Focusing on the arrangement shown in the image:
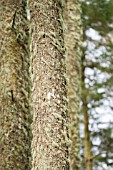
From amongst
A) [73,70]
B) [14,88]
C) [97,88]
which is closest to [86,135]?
[97,88]

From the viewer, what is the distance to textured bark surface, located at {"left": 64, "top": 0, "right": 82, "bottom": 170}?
399cm

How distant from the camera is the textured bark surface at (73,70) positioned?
3.99m

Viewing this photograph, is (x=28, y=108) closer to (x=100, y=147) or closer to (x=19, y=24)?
(x=19, y=24)

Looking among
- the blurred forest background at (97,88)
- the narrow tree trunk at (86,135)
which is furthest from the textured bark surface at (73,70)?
the narrow tree trunk at (86,135)

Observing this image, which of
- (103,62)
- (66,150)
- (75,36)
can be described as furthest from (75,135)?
(103,62)

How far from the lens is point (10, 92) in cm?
303

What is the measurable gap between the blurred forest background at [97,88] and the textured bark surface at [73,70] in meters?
3.49

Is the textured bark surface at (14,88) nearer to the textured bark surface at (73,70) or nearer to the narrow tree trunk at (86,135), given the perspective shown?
the textured bark surface at (73,70)

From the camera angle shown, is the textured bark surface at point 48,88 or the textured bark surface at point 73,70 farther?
the textured bark surface at point 73,70

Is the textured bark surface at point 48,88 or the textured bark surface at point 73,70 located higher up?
the textured bark surface at point 73,70

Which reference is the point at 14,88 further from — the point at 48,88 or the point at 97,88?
the point at 97,88

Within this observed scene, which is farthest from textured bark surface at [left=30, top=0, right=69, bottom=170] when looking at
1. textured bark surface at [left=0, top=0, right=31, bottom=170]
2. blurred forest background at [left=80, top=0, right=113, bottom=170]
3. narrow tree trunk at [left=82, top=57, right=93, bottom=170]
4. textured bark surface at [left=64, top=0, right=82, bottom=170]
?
narrow tree trunk at [left=82, top=57, right=93, bottom=170]

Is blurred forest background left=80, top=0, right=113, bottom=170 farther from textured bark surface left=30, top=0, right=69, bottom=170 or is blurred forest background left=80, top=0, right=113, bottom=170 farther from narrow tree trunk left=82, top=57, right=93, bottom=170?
textured bark surface left=30, top=0, right=69, bottom=170

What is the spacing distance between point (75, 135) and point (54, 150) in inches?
73.5
